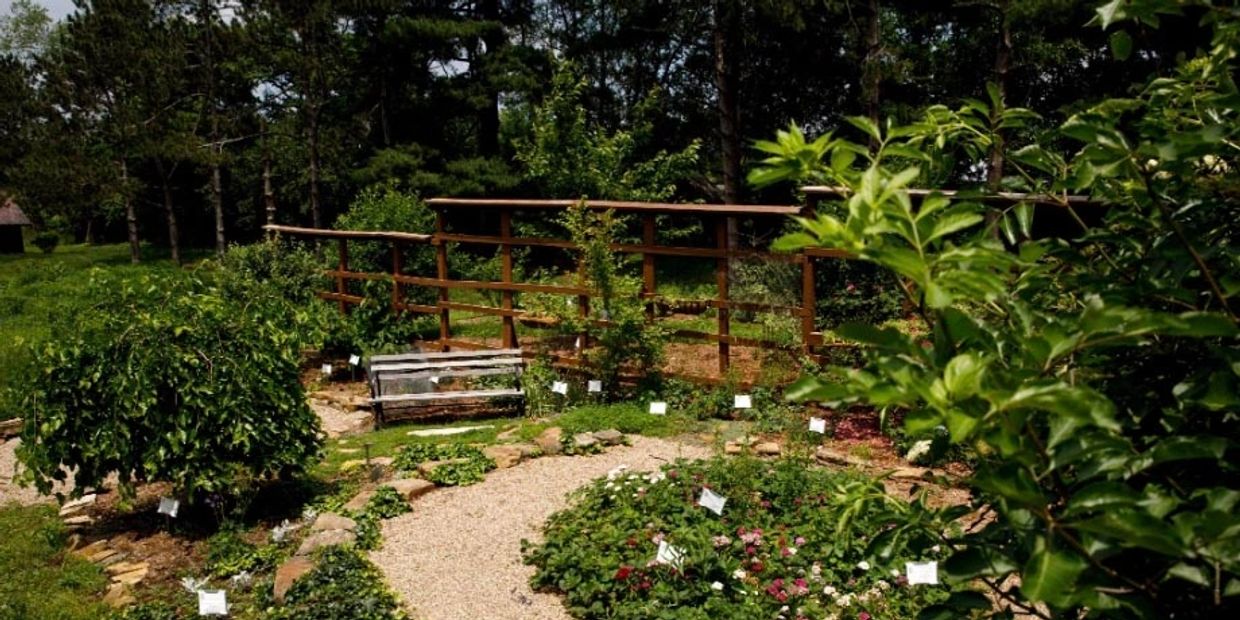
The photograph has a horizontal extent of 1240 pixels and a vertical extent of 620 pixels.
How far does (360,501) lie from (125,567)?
50.8 inches

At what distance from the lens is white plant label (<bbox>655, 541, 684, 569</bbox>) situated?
400cm

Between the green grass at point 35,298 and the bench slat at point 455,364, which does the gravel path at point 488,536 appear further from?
the green grass at point 35,298

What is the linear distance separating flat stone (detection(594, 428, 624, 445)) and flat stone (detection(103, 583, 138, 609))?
3174mm

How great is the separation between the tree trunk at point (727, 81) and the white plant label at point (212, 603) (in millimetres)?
12400

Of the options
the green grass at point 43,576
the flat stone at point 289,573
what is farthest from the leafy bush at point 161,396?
the flat stone at point 289,573

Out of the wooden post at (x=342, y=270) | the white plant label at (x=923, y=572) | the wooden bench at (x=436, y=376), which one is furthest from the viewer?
the wooden post at (x=342, y=270)

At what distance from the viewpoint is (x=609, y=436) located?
6.61m

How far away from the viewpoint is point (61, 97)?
21.4 m

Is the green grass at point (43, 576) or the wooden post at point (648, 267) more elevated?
the wooden post at point (648, 267)

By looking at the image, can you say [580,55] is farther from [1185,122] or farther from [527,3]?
[1185,122]

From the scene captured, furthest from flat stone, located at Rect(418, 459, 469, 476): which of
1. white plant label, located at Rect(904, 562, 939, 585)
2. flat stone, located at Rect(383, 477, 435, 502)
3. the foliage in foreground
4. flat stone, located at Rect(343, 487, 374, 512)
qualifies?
the foliage in foreground

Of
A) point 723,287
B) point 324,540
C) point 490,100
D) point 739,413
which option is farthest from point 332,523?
point 490,100

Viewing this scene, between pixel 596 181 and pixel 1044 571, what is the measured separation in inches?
→ 528

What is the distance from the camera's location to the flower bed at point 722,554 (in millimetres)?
3805
